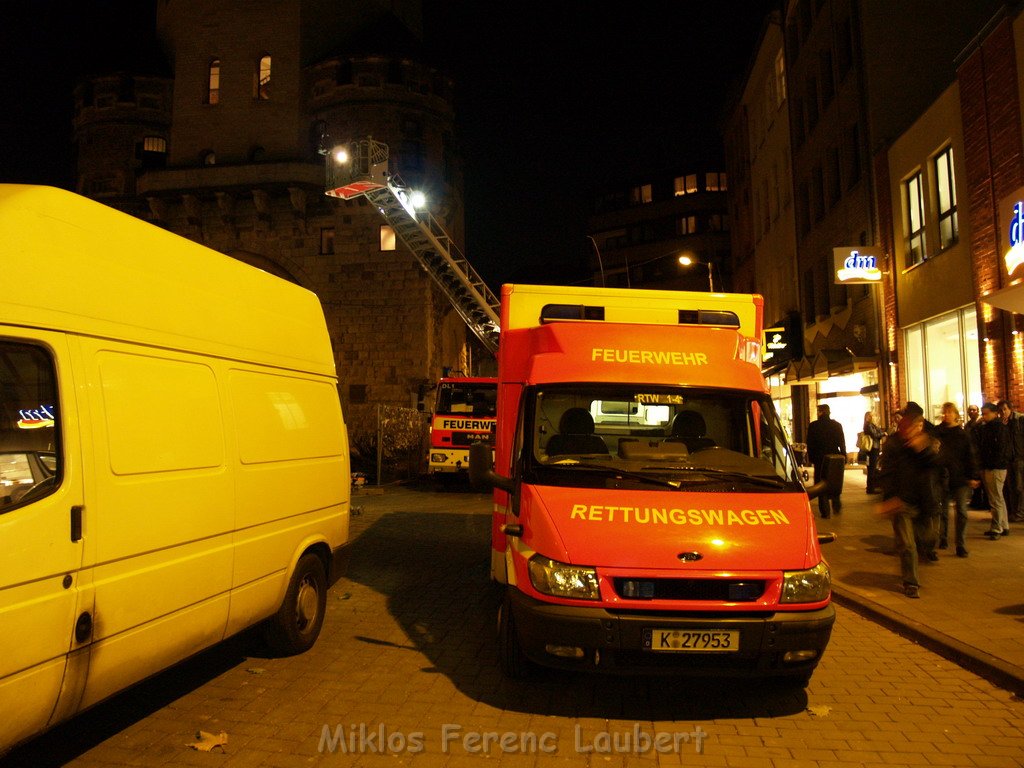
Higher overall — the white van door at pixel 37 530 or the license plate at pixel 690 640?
the white van door at pixel 37 530

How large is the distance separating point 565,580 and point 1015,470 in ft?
33.2

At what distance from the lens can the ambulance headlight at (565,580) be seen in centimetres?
424

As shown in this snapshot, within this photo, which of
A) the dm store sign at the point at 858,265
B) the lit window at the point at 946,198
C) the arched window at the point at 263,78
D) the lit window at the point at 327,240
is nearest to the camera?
the lit window at the point at 946,198

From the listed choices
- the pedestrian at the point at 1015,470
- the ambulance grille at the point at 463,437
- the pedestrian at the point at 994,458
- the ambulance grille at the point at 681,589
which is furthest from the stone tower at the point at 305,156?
the ambulance grille at the point at 681,589

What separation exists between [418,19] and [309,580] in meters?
44.6

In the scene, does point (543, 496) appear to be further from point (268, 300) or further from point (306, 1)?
point (306, 1)

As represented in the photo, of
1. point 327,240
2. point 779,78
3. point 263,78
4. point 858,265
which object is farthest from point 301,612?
point 263,78

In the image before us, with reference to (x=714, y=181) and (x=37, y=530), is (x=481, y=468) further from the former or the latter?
(x=714, y=181)

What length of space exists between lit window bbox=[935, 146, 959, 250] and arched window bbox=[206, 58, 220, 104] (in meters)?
32.5

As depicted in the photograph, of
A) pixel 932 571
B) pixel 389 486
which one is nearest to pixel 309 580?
pixel 932 571

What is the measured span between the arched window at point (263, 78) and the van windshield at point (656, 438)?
1386 inches

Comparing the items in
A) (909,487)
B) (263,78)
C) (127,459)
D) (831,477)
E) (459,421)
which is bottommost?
(909,487)

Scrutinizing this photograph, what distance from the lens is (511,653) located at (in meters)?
4.94

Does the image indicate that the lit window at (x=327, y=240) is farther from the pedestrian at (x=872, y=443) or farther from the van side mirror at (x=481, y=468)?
the van side mirror at (x=481, y=468)
